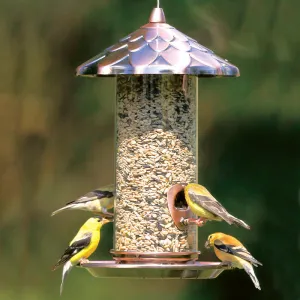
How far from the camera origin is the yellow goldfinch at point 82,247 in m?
8.67

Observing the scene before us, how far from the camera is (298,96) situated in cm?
1217

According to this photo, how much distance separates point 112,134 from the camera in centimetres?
1284

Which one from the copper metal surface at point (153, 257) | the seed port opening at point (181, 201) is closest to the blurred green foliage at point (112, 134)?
the seed port opening at point (181, 201)

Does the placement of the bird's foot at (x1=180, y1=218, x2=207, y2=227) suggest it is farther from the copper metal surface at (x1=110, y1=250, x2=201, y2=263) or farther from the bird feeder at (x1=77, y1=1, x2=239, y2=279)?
the copper metal surface at (x1=110, y1=250, x2=201, y2=263)

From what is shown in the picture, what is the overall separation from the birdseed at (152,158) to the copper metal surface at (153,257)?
0.05 meters

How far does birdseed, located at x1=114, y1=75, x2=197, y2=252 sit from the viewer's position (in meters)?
8.29

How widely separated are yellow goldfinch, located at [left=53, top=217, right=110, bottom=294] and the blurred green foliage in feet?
10.7

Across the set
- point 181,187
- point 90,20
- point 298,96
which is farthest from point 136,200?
point 90,20

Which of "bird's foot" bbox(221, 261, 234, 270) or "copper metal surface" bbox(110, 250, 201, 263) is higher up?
"copper metal surface" bbox(110, 250, 201, 263)

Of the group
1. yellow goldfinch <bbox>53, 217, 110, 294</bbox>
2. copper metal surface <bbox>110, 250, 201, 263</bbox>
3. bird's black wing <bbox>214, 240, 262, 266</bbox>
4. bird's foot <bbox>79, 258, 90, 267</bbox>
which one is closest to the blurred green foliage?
yellow goldfinch <bbox>53, 217, 110, 294</bbox>

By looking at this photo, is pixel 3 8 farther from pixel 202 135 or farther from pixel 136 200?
pixel 136 200

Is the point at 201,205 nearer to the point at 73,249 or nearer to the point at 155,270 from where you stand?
the point at 155,270

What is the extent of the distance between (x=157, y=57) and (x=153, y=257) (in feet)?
3.33

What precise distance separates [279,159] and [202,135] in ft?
2.19
